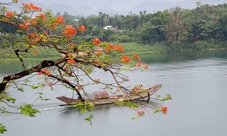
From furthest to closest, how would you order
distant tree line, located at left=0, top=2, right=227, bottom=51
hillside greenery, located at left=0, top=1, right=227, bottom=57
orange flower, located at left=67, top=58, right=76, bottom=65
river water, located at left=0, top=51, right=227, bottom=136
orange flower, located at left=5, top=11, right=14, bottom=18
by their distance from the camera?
distant tree line, located at left=0, top=2, right=227, bottom=51
hillside greenery, located at left=0, top=1, right=227, bottom=57
river water, located at left=0, top=51, right=227, bottom=136
orange flower, located at left=5, top=11, right=14, bottom=18
orange flower, located at left=67, top=58, right=76, bottom=65

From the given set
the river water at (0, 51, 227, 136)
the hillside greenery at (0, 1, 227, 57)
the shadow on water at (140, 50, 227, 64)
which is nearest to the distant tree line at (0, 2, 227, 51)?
the hillside greenery at (0, 1, 227, 57)

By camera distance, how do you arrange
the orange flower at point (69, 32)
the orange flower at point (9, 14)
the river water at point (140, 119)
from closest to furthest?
the orange flower at point (69, 32), the orange flower at point (9, 14), the river water at point (140, 119)

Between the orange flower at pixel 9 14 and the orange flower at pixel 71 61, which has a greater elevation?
the orange flower at pixel 9 14

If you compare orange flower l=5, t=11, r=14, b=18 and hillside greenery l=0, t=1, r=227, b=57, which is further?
hillside greenery l=0, t=1, r=227, b=57

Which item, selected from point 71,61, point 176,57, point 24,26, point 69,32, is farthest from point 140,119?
point 176,57

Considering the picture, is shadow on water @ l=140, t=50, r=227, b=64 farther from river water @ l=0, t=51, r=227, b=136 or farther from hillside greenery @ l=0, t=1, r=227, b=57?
river water @ l=0, t=51, r=227, b=136

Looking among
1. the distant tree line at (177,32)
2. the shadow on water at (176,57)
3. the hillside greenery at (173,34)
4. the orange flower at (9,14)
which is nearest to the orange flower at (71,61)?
the orange flower at (9,14)

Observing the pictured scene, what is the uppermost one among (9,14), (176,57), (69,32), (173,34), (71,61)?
(9,14)

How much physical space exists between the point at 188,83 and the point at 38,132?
342 inches

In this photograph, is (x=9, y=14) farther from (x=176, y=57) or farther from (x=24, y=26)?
(x=176, y=57)

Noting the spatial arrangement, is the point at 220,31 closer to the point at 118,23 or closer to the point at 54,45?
the point at 118,23

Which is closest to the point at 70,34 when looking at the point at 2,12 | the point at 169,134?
the point at 2,12

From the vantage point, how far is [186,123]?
1141cm

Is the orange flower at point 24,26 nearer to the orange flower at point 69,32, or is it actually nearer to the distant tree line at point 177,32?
the orange flower at point 69,32
